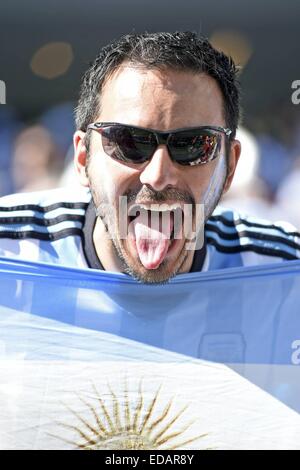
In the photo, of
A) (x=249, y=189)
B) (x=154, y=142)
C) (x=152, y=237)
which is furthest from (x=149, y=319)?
(x=249, y=189)

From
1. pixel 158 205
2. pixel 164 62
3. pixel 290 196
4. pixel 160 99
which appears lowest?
pixel 158 205

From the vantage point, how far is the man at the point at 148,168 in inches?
58.4

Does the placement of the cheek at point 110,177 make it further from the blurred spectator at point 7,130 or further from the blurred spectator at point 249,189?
the blurred spectator at point 7,130

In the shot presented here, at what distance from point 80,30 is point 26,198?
65.3 inches

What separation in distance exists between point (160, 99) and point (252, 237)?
544mm

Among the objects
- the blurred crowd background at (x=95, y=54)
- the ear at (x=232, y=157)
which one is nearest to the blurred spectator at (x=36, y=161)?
the blurred crowd background at (x=95, y=54)

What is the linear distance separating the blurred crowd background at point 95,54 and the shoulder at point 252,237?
3.91 feet

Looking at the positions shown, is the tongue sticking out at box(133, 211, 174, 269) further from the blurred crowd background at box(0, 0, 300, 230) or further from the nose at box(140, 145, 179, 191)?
the blurred crowd background at box(0, 0, 300, 230)

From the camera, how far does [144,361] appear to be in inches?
61.4

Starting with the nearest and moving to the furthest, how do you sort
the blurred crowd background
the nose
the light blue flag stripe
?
the nose → the light blue flag stripe → the blurred crowd background

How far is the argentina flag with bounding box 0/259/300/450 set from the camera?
1528mm

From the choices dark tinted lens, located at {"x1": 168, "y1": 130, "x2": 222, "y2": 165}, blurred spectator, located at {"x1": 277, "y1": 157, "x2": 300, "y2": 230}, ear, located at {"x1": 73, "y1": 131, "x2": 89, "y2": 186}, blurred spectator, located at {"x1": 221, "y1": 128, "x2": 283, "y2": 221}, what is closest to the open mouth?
dark tinted lens, located at {"x1": 168, "y1": 130, "x2": 222, "y2": 165}

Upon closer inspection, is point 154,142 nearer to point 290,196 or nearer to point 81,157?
point 81,157
